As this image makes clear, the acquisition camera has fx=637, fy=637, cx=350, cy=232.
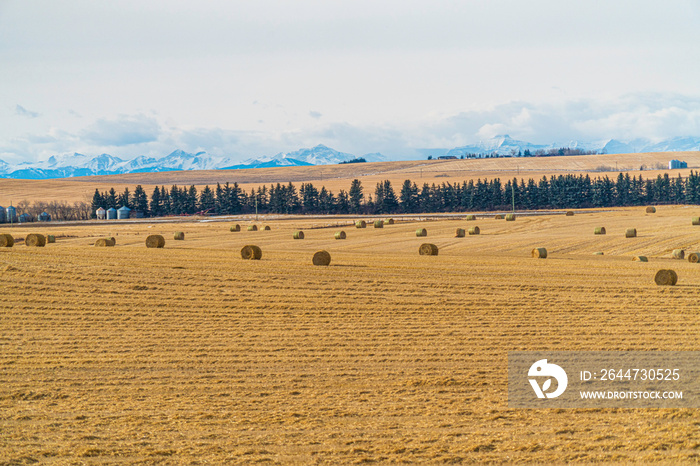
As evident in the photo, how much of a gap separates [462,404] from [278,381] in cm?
444

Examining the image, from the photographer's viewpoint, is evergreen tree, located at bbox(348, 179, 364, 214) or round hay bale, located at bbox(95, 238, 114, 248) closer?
round hay bale, located at bbox(95, 238, 114, 248)

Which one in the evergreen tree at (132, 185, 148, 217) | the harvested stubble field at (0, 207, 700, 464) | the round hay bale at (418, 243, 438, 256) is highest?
the evergreen tree at (132, 185, 148, 217)

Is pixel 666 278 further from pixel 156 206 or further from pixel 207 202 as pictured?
pixel 156 206

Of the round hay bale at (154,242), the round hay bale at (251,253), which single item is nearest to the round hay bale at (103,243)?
the round hay bale at (154,242)

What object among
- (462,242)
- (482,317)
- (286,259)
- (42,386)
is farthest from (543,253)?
(42,386)

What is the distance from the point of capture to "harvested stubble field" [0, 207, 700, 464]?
10.6m

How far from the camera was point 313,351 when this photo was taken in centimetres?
1775

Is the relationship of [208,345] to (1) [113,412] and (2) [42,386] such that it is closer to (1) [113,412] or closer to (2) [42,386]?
(2) [42,386]

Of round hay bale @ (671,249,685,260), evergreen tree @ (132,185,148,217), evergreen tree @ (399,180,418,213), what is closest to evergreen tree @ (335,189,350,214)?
evergreen tree @ (399,180,418,213)

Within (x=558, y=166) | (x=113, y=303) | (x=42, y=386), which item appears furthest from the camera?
(x=558, y=166)

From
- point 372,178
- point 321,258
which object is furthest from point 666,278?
point 372,178

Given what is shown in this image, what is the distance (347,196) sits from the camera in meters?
123

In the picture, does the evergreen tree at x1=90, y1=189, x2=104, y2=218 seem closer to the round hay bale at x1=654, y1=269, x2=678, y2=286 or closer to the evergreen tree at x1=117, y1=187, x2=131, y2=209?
the evergreen tree at x1=117, y1=187, x2=131, y2=209

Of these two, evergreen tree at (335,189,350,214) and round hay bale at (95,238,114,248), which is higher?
evergreen tree at (335,189,350,214)
